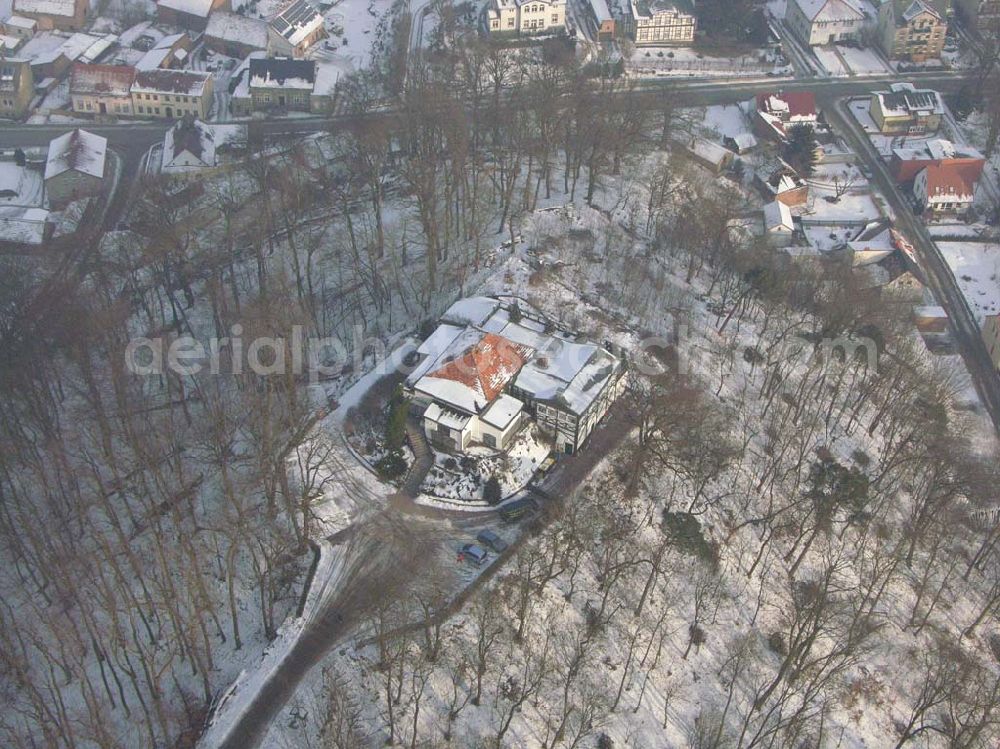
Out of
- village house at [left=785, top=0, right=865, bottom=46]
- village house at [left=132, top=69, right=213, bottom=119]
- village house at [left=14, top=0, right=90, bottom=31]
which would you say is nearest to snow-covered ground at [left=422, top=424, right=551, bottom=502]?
village house at [left=132, top=69, right=213, bottom=119]

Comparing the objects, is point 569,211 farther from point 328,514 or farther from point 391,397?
point 328,514

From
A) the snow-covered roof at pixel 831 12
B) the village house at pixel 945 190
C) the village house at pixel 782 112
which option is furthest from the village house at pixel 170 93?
the village house at pixel 945 190

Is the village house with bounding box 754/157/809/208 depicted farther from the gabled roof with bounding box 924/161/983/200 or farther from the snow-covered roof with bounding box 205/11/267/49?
the snow-covered roof with bounding box 205/11/267/49

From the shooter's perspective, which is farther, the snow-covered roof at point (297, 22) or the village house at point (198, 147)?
the snow-covered roof at point (297, 22)

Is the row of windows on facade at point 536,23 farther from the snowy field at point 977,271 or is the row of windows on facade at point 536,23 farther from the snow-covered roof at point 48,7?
the snowy field at point 977,271

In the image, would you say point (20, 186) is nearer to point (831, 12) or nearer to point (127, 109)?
point (127, 109)
